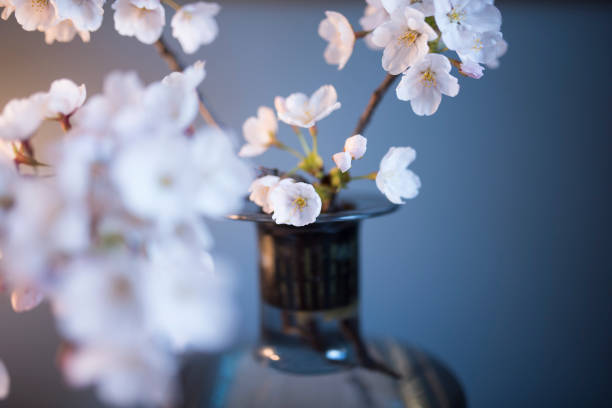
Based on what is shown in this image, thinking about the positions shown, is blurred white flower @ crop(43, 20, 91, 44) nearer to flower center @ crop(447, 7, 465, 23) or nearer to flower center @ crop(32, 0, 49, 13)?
flower center @ crop(32, 0, 49, 13)

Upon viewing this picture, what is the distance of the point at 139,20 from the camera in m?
0.63

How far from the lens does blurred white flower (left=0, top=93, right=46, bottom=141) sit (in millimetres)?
478

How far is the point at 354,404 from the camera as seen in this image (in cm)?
68

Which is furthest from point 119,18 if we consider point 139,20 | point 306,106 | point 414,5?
point 414,5

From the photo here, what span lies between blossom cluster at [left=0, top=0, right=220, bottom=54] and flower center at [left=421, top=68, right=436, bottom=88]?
0.91ft

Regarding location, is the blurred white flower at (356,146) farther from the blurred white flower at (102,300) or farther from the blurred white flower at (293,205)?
the blurred white flower at (102,300)

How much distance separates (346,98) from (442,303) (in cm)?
52

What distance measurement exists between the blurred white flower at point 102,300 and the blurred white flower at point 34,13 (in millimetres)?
394

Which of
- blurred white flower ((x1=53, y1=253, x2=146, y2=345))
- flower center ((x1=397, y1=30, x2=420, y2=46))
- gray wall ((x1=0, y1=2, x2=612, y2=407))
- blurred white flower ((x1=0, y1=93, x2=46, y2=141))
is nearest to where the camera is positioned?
blurred white flower ((x1=53, y1=253, x2=146, y2=345))

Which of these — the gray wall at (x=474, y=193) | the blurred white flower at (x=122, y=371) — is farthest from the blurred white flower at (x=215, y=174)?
the gray wall at (x=474, y=193)

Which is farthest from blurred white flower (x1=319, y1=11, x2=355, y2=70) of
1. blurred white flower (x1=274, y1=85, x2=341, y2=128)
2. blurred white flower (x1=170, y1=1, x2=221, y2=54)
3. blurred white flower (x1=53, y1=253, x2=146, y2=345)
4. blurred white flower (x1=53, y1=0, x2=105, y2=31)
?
blurred white flower (x1=53, y1=253, x2=146, y2=345)

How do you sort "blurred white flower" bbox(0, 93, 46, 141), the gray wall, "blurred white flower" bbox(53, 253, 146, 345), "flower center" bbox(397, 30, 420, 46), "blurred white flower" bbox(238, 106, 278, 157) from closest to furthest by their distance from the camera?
1. "blurred white flower" bbox(53, 253, 146, 345)
2. "blurred white flower" bbox(0, 93, 46, 141)
3. "flower center" bbox(397, 30, 420, 46)
4. "blurred white flower" bbox(238, 106, 278, 157)
5. the gray wall

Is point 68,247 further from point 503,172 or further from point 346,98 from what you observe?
point 503,172

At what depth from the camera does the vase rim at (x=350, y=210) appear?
603mm
